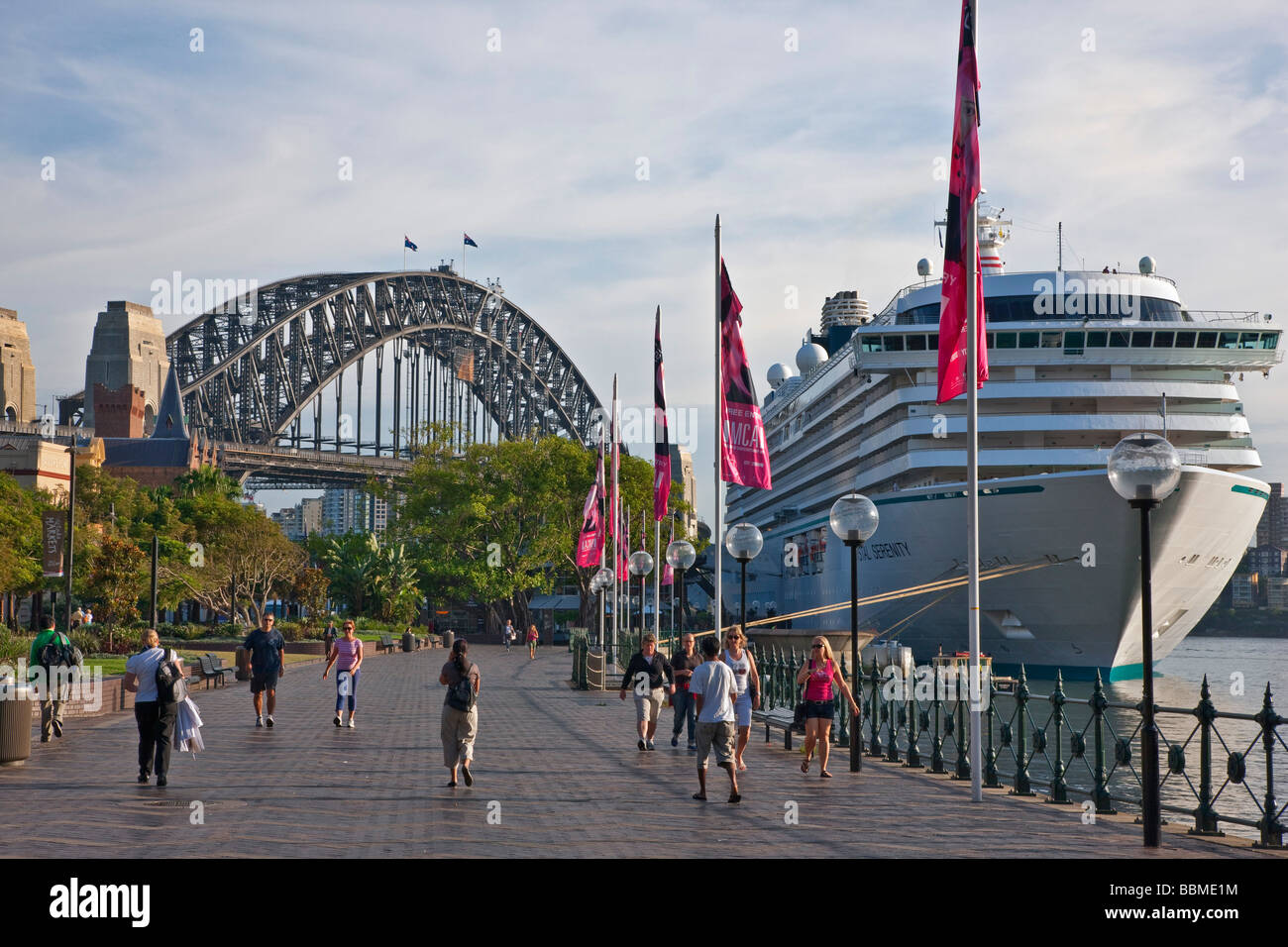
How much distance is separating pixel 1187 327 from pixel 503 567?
5537 cm

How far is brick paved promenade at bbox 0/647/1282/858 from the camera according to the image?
1184 centimetres

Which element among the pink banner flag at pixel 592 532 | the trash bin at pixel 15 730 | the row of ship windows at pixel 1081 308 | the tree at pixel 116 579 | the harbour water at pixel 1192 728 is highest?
the row of ship windows at pixel 1081 308

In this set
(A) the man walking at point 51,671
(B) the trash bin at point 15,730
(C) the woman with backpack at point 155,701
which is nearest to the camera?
(C) the woman with backpack at point 155,701

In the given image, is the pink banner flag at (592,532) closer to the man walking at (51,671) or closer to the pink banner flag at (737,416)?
the pink banner flag at (737,416)

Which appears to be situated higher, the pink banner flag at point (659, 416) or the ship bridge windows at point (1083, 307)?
the ship bridge windows at point (1083, 307)

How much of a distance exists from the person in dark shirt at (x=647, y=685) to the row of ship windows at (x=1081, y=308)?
2892cm

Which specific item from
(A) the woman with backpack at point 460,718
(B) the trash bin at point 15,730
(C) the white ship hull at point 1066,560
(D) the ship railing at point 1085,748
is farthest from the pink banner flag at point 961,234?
(C) the white ship hull at point 1066,560

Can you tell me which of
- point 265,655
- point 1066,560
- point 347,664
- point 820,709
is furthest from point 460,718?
point 1066,560

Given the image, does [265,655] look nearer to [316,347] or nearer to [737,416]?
[737,416]

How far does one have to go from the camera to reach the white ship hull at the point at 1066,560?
41.2 metres

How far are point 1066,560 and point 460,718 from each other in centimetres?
3028
